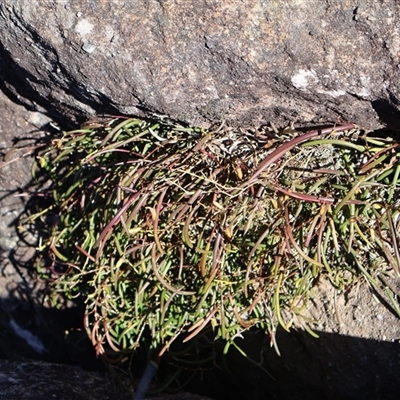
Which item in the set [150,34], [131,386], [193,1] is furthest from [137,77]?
[131,386]

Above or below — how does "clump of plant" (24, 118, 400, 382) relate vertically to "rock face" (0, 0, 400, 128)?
below

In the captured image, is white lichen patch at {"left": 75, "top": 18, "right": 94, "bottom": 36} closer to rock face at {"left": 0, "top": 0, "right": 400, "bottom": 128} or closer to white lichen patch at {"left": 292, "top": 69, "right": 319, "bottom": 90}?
rock face at {"left": 0, "top": 0, "right": 400, "bottom": 128}

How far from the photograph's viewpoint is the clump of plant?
4.67ft

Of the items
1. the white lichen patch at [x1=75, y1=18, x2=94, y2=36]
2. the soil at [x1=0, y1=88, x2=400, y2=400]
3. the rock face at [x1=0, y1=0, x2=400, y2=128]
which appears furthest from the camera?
the soil at [x1=0, y1=88, x2=400, y2=400]

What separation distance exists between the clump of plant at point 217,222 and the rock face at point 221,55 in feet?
0.27

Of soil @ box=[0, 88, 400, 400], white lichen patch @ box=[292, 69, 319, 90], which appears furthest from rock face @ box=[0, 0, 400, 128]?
soil @ box=[0, 88, 400, 400]

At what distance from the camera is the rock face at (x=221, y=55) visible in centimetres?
124

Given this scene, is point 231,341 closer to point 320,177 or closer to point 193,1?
point 320,177

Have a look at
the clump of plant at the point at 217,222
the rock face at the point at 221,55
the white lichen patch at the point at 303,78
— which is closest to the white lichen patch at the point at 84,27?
the rock face at the point at 221,55

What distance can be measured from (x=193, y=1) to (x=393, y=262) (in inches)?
29.9

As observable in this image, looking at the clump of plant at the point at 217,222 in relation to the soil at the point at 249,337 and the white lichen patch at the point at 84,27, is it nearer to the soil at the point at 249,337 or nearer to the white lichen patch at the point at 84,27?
the soil at the point at 249,337

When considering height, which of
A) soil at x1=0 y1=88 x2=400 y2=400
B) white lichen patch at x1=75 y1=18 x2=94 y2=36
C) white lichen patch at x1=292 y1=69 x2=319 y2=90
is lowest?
soil at x1=0 y1=88 x2=400 y2=400

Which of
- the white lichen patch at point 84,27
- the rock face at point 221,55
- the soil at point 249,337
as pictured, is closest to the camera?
the rock face at point 221,55

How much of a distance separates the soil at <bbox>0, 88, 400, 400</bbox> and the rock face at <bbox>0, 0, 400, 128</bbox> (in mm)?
444
